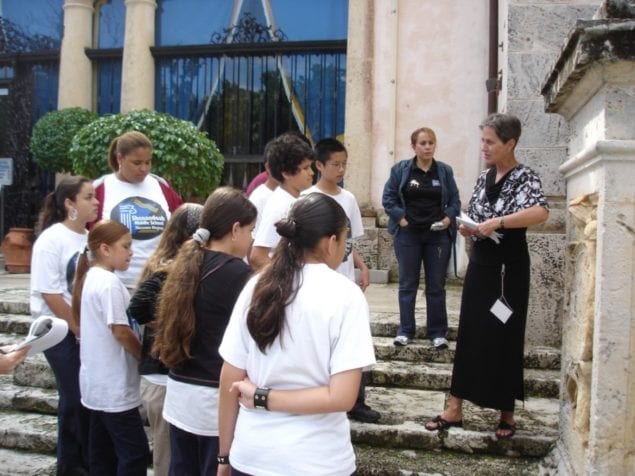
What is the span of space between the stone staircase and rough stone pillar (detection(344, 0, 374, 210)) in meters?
2.87

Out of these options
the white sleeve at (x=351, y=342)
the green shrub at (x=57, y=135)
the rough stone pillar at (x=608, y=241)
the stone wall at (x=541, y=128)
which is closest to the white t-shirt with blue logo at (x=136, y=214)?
the white sleeve at (x=351, y=342)

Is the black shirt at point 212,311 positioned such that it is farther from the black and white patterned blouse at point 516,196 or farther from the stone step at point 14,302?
the stone step at point 14,302

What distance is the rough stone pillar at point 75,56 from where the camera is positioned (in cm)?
1032

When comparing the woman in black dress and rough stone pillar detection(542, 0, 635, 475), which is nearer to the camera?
rough stone pillar detection(542, 0, 635, 475)

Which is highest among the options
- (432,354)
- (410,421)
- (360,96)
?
(360,96)

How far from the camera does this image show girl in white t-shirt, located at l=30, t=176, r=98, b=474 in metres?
3.62

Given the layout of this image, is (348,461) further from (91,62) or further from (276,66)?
(91,62)

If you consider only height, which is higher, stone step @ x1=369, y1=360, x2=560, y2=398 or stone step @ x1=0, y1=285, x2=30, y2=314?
stone step @ x1=0, y1=285, x2=30, y2=314

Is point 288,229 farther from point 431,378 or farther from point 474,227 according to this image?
point 431,378

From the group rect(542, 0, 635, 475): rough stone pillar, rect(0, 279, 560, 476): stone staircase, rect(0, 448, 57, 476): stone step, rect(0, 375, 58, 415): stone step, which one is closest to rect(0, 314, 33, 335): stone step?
rect(0, 279, 560, 476): stone staircase

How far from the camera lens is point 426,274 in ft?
16.2

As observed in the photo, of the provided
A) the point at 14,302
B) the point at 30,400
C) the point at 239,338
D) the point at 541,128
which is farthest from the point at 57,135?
the point at 239,338

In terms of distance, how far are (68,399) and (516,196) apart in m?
2.60

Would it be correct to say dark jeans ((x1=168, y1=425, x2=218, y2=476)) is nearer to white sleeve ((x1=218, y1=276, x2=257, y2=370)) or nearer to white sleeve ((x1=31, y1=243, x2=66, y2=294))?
white sleeve ((x1=218, y1=276, x2=257, y2=370))
